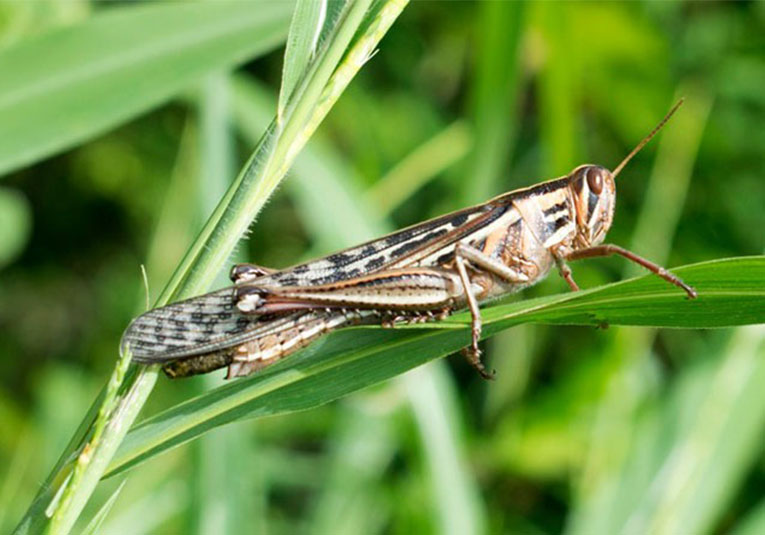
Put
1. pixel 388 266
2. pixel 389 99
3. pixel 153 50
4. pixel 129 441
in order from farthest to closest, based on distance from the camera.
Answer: pixel 389 99 → pixel 153 50 → pixel 388 266 → pixel 129 441

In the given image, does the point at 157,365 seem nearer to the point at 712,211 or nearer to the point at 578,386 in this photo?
the point at 578,386

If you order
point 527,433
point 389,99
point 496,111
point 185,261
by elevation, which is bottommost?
point 185,261

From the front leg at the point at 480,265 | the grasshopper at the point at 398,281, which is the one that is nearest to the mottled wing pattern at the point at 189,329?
the grasshopper at the point at 398,281

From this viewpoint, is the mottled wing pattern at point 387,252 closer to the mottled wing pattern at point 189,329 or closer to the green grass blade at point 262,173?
the mottled wing pattern at point 189,329

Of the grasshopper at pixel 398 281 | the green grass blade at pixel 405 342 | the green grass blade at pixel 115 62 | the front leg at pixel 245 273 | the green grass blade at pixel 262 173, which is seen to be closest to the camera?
the green grass blade at pixel 262 173

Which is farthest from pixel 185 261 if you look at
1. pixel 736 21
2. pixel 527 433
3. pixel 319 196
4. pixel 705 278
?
pixel 736 21

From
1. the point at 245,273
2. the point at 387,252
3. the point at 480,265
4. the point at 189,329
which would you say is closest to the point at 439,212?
the point at 480,265
